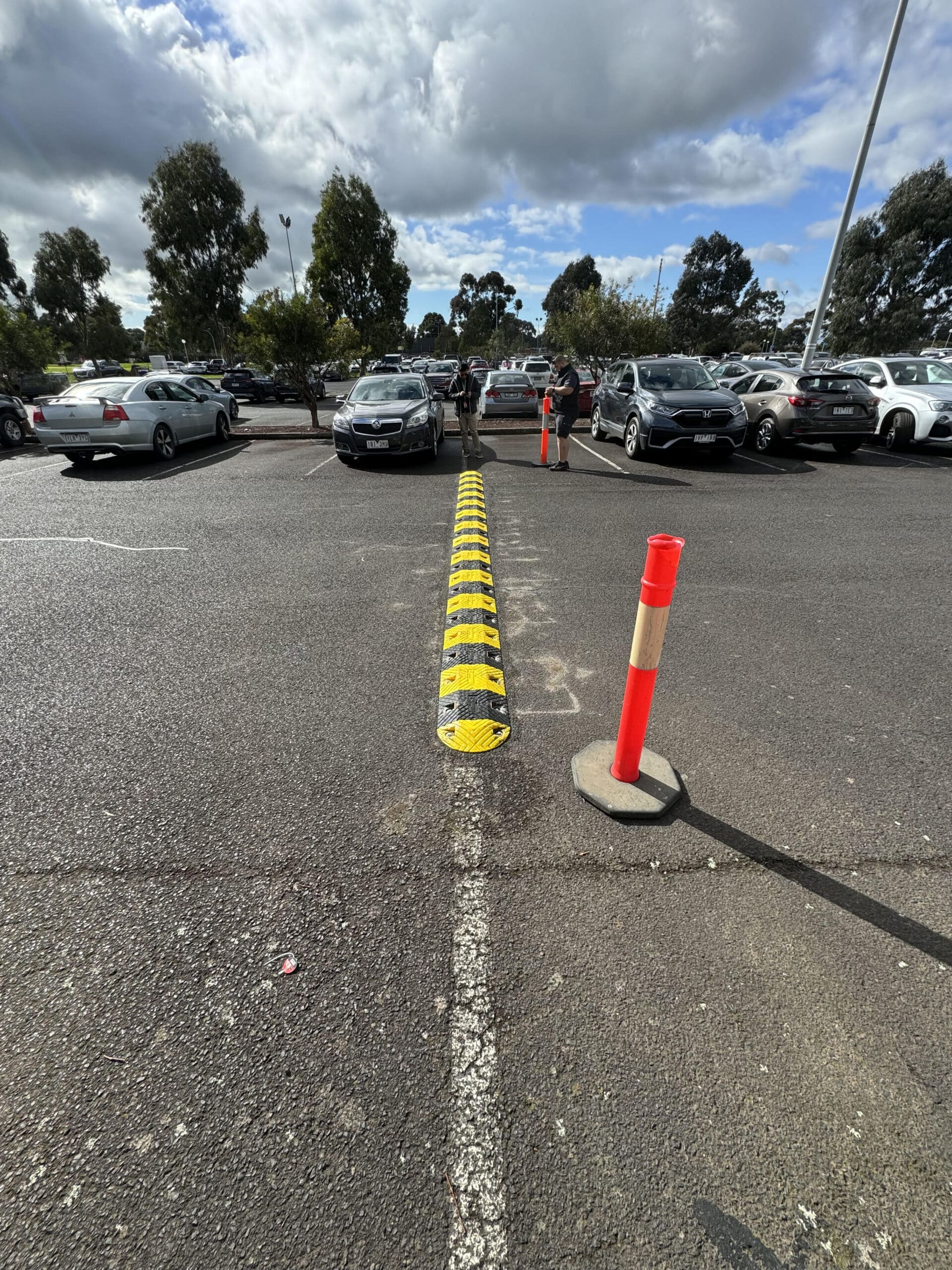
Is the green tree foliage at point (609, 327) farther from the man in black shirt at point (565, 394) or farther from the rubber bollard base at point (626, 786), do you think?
the rubber bollard base at point (626, 786)

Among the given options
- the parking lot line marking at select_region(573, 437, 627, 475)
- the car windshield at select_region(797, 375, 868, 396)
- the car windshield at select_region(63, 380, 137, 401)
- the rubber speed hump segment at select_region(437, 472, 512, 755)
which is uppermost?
the car windshield at select_region(797, 375, 868, 396)

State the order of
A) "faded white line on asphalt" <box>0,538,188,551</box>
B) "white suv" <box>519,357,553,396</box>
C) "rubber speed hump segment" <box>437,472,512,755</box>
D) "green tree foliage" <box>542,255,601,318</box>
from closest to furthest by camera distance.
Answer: "rubber speed hump segment" <box>437,472,512,755</box> < "faded white line on asphalt" <box>0,538,188,551</box> < "white suv" <box>519,357,553,396</box> < "green tree foliage" <box>542,255,601,318</box>

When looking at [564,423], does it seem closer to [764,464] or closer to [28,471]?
[764,464]

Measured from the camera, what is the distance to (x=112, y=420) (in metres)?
10.5

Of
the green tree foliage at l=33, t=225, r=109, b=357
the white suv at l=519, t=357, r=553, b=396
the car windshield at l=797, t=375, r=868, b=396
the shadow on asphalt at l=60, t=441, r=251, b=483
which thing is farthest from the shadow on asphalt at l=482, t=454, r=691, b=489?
the green tree foliage at l=33, t=225, r=109, b=357

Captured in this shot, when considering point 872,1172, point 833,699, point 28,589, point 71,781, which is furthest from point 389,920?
point 28,589

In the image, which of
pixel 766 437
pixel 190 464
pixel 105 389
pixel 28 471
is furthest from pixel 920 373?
pixel 28 471

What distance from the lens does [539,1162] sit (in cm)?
145

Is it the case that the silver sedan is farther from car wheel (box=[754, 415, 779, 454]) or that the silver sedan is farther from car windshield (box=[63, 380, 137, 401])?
car wheel (box=[754, 415, 779, 454])

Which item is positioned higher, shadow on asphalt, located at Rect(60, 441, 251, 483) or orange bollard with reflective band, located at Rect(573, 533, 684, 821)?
orange bollard with reflective band, located at Rect(573, 533, 684, 821)

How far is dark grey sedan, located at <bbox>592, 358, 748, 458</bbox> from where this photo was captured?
9977 mm

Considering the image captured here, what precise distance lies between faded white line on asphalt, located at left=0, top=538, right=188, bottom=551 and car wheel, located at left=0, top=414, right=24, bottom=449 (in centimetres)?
933

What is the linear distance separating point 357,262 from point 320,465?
1329 inches

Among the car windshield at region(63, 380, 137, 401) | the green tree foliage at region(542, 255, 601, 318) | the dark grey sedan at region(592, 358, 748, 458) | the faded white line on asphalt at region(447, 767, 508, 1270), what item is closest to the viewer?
the faded white line on asphalt at region(447, 767, 508, 1270)
